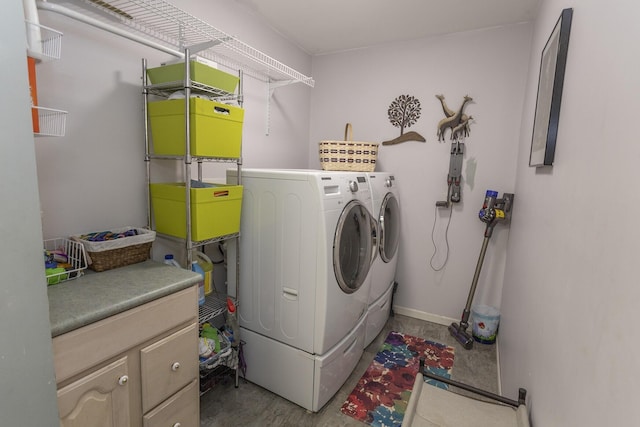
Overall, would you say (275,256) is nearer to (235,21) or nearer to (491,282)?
(235,21)

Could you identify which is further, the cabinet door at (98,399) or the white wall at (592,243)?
the cabinet door at (98,399)

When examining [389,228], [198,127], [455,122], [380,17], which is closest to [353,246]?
[389,228]

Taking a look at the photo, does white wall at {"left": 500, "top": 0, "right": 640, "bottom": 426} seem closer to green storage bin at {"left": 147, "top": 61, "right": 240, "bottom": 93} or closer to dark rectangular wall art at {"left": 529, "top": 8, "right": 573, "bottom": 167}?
dark rectangular wall art at {"left": 529, "top": 8, "right": 573, "bottom": 167}

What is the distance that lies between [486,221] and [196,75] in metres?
2.25

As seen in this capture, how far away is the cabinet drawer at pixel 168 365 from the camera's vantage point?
48.7 inches

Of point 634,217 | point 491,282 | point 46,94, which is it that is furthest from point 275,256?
point 491,282

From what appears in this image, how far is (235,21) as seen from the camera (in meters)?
2.21

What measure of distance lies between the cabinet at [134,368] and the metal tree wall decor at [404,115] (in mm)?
2256

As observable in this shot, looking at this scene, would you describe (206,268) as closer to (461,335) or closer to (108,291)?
(108,291)

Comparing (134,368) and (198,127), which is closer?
(134,368)

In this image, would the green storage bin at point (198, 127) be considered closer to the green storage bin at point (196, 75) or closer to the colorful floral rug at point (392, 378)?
the green storage bin at point (196, 75)

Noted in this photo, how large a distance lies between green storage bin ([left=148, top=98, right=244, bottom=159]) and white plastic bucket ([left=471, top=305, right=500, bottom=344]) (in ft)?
7.55

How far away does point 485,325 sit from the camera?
2.59m

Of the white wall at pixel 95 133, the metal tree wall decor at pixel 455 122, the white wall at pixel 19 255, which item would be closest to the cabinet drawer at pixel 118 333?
the white wall at pixel 19 255
